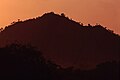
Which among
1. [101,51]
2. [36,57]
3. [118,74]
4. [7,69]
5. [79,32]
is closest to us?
[7,69]

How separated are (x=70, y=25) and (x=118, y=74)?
84.0m

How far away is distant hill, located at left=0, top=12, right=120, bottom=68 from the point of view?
124219 millimetres

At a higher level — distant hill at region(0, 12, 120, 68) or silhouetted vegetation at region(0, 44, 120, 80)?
distant hill at region(0, 12, 120, 68)

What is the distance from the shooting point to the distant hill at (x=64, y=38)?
124 metres

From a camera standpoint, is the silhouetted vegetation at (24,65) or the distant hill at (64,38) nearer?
the silhouetted vegetation at (24,65)

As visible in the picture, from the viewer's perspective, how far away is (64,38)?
132 meters

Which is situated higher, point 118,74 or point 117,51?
point 117,51

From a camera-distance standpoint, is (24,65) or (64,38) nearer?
(24,65)

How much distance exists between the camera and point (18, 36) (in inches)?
5123

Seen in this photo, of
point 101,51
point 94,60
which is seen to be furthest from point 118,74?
point 101,51

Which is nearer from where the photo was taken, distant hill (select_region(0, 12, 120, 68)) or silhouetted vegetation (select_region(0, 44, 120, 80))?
silhouetted vegetation (select_region(0, 44, 120, 80))

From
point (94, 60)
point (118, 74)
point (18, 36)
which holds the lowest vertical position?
point (118, 74)

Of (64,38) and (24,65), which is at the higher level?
(64,38)

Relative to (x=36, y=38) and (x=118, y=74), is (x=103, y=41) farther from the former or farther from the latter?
(x=118, y=74)
